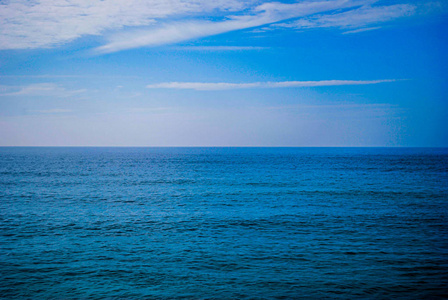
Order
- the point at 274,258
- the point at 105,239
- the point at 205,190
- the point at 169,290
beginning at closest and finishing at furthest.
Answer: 1. the point at 169,290
2. the point at 274,258
3. the point at 105,239
4. the point at 205,190

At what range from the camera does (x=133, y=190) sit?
5266 cm

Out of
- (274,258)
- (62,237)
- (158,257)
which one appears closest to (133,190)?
(62,237)

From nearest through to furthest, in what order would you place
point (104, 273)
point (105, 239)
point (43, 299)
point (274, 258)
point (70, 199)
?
point (43, 299) < point (104, 273) < point (274, 258) < point (105, 239) < point (70, 199)

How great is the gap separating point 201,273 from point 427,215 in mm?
25606

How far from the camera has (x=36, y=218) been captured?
31375mm

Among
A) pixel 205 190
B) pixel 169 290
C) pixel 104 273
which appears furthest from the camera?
pixel 205 190

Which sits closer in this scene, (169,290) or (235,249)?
(169,290)

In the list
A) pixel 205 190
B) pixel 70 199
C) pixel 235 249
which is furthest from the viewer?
pixel 205 190

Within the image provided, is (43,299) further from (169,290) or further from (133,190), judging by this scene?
(133,190)

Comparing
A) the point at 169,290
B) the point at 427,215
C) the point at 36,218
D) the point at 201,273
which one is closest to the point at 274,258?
the point at 201,273

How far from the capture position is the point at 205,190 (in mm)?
52188

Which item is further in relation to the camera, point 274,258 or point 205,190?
point 205,190

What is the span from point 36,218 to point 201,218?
624 inches

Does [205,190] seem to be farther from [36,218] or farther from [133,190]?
[36,218]
